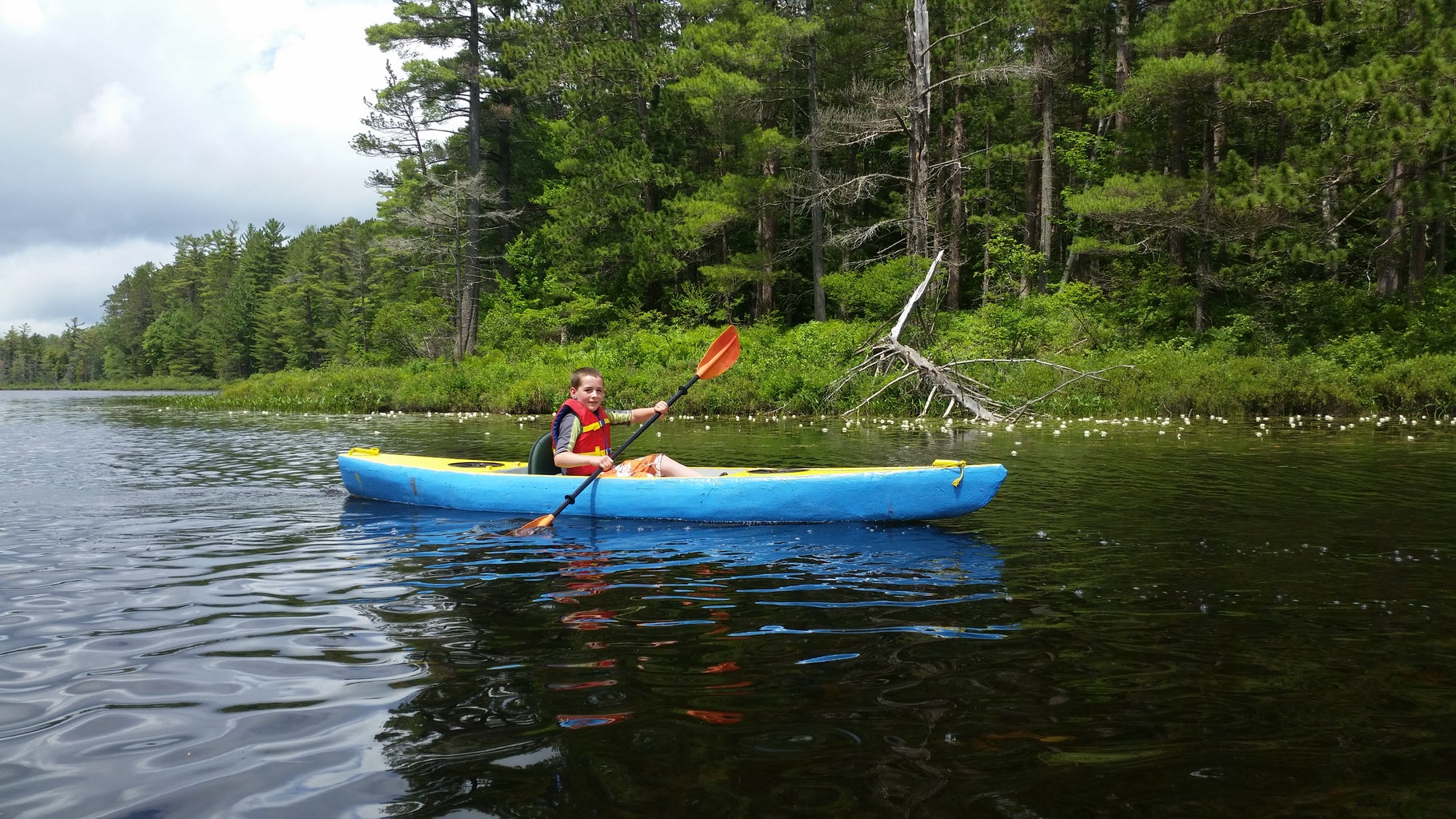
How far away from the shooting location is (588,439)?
291 inches

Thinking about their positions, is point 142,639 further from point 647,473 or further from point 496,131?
point 496,131

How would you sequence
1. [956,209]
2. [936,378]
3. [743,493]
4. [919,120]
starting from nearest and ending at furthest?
[743,493] < [936,378] < [919,120] < [956,209]

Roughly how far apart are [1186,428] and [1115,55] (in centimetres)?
1608

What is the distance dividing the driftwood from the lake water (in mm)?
7464

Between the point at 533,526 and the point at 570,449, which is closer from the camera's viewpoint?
the point at 533,526

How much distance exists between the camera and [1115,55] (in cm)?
2444

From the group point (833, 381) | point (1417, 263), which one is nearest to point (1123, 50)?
point (1417, 263)

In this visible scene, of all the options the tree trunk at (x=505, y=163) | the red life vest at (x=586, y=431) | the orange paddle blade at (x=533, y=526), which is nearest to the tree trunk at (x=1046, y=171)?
the tree trunk at (x=505, y=163)

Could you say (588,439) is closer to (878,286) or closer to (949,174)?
(878,286)

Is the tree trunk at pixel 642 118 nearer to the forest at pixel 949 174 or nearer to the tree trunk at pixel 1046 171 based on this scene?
the forest at pixel 949 174

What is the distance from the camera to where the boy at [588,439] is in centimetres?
725

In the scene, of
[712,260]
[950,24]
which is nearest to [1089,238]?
[950,24]

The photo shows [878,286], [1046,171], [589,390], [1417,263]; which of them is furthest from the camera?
[1046,171]

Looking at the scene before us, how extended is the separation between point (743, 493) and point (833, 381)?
10460 millimetres
